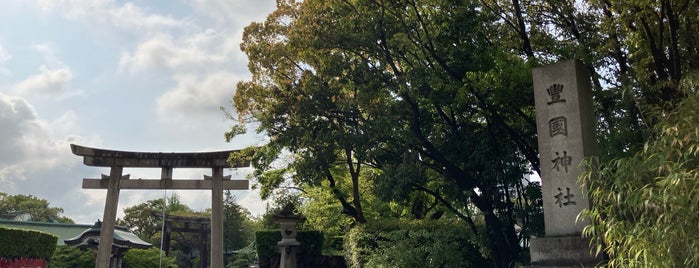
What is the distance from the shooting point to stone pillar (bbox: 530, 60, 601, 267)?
6.29m

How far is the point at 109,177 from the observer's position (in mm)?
15586

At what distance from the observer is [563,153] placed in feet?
21.4

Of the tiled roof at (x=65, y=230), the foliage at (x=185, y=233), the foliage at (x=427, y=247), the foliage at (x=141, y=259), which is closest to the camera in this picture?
the foliage at (x=427, y=247)

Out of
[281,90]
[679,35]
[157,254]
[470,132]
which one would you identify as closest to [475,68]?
[470,132]

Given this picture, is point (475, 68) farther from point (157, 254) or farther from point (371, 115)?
point (157, 254)

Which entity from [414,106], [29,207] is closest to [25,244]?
[414,106]

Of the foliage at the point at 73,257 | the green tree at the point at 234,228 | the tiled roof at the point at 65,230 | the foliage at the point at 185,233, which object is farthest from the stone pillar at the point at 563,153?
the green tree at the point at 234,228

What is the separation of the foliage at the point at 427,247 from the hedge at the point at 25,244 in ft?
32.0

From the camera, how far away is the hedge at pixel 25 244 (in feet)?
46.6

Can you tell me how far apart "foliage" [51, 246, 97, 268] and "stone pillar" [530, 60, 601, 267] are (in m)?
19.1

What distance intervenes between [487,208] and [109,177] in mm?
11223

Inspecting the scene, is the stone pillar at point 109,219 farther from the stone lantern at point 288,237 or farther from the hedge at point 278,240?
the stone lantern at point 288,237

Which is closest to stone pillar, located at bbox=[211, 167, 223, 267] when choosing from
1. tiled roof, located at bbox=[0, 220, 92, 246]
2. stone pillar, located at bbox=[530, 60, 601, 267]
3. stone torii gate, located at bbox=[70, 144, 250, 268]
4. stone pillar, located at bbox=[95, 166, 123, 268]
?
stone torii gate, located at bbox=[70, 144, 250, 268]

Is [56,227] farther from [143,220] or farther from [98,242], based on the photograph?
[143,220]
